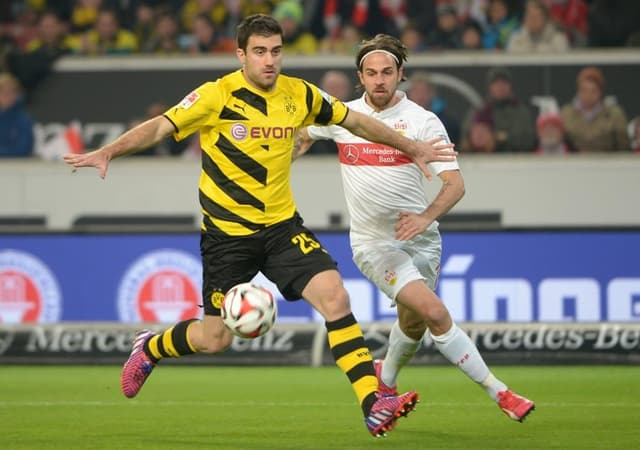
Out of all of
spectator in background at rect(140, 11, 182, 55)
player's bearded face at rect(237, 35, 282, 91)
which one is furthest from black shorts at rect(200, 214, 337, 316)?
spectator in background at rect(140, 11, 182, 55)

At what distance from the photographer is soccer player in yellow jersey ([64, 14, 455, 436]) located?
8.12 meters

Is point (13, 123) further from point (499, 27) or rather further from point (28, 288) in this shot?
point (499, 27)

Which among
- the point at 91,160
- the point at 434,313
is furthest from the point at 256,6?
the point at 91,160

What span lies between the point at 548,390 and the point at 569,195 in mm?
5019

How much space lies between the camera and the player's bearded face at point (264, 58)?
8.21 meters

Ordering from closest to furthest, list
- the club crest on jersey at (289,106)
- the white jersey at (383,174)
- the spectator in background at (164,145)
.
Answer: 1. the club crest on jersey at (289,106)
2. the white jersey at (383,174)
3. the spectator in background at (164,145)

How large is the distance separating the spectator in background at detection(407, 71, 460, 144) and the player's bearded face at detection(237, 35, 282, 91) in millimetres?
6938

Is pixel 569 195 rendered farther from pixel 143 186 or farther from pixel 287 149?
pixel 287 149

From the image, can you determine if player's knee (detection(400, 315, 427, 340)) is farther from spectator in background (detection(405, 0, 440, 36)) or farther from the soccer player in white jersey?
spectator in background (detection(405, 0, 440, 36))

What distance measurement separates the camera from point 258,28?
26.9ft

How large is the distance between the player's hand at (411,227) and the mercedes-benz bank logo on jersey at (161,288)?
5.26 meters

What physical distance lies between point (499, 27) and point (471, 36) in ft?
1.66

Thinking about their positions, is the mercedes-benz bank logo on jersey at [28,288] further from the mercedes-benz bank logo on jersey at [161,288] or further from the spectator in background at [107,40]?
the spectator in background at [107,40]

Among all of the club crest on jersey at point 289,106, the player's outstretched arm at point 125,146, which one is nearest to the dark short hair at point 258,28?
the club crest on jersey at point 289,106
